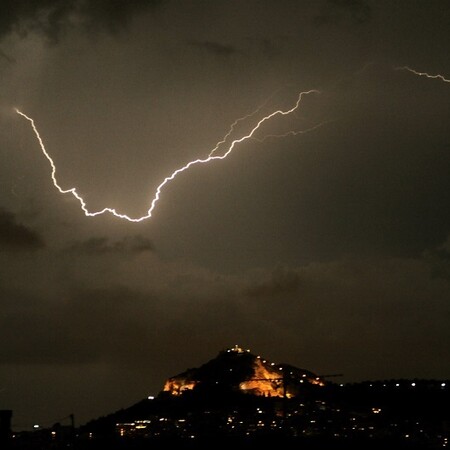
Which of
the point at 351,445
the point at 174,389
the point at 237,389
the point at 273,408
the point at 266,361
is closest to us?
the point at 351,445

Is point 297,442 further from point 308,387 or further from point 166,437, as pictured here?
point 308,387

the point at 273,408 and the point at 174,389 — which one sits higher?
the point at 174,389

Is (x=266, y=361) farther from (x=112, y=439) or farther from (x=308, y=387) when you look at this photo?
(x=112, y=439)

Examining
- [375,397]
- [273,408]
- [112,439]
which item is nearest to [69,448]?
[112,439]

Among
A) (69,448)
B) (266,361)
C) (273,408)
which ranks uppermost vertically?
(266,361)

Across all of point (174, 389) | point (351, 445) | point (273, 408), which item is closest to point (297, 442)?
point (351, 445)

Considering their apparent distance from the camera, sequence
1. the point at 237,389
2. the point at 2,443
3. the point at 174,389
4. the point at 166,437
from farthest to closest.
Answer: the point at 174,389
the point at 237,389
the point at 166,437
the point at 2,443

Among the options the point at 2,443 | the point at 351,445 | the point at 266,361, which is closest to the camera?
the point at 2,443

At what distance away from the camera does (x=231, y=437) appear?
3853 centimetres

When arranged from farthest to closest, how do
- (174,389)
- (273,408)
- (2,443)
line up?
(174,389) → (273,408) → (2,443)

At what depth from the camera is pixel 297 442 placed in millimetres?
37344

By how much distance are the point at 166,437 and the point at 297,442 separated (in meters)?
7.77

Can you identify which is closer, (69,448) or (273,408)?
(69,448)

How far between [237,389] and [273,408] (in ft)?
72.3
